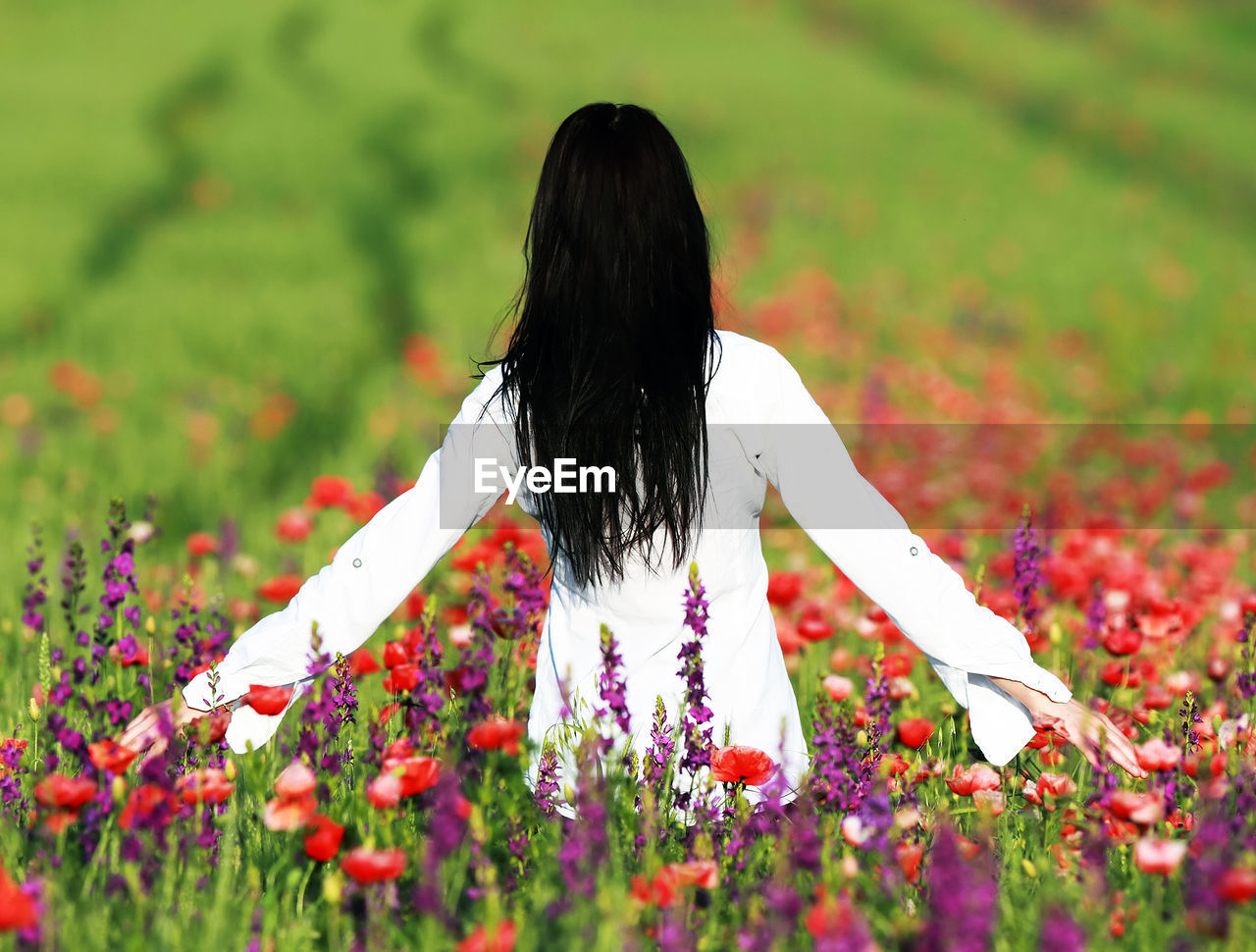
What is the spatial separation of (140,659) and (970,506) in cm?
480

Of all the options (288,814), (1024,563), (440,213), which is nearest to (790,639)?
(1024,563)

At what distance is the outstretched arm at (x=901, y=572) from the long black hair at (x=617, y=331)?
0.53 ft

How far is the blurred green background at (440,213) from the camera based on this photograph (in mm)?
6820

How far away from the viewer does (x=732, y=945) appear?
1692 mm

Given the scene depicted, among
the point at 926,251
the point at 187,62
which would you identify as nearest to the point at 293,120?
the point at 187,62

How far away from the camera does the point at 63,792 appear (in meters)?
1.62

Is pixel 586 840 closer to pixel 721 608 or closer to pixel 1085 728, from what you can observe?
pixel 721 608

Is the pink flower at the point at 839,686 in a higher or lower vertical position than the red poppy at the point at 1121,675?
higher

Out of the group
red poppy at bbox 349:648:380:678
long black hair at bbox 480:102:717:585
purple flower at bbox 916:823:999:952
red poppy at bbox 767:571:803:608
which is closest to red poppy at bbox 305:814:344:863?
long black hair at bbox 480:102:717:585

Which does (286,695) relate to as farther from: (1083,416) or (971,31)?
(971,31)

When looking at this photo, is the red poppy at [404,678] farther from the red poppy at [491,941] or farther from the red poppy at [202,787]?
the red poppy at [491,941]

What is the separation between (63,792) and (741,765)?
92 cm

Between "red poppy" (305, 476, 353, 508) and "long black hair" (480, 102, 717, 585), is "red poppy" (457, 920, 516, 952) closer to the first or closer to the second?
"long black hair" (480, 102, 717, 585)

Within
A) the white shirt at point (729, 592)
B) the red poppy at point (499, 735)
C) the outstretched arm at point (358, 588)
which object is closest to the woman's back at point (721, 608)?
the white shirt at point (729, 592)
